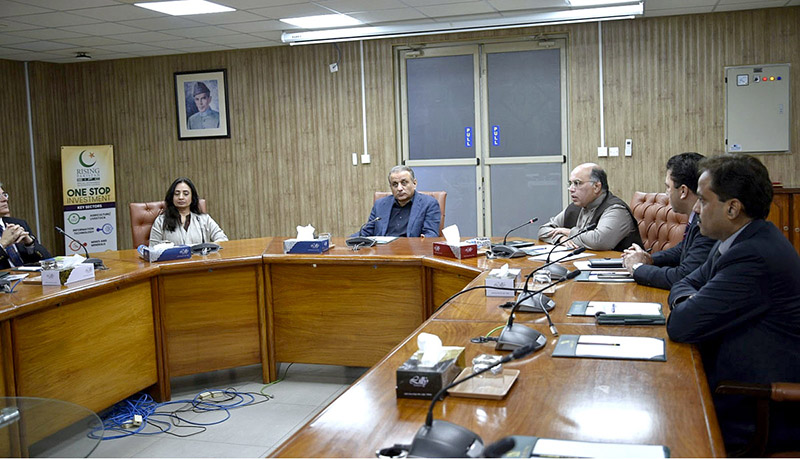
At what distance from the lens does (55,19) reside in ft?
20.6

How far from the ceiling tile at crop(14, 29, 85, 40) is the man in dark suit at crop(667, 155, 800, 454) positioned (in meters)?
6.49

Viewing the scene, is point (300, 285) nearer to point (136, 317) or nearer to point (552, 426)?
point (136, 317)

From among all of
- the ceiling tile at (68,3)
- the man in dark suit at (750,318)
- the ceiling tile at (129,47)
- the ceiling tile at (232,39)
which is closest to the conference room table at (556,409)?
the man in dark suit at (750,318)

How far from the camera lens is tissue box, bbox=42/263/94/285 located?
356 centimetres

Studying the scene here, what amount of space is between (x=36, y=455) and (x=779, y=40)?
7.06 meters

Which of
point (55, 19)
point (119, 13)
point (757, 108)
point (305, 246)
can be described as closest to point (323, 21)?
point (119, 13)

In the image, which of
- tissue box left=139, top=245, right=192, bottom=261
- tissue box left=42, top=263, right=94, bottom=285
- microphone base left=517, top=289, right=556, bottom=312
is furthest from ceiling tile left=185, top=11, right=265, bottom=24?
microphone base left=517, top=289, right=556, bottom=312

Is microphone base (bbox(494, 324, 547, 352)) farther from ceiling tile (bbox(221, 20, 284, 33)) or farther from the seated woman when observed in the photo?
ceiling tile (bbox(221, 20, 284, 33))

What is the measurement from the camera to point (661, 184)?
7.11 m

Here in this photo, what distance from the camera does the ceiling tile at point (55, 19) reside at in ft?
20.0

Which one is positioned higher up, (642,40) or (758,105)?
(642,40)

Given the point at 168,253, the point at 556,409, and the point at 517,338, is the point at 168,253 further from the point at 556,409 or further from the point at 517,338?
the point at 556,409

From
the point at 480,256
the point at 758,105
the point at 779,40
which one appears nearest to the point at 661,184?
the point at 758,105

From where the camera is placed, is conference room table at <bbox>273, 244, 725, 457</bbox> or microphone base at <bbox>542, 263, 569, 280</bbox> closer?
conference room table at <bbox>273, 244, 725, 457</bbox>
